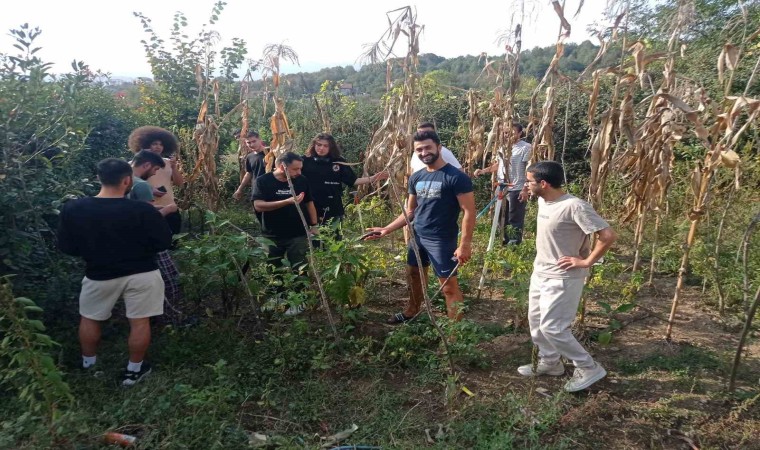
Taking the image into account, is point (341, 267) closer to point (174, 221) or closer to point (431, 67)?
point (174, 221)

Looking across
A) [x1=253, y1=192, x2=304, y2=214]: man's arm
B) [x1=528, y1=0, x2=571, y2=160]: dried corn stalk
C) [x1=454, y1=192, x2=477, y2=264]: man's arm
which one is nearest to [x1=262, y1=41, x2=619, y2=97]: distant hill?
[x1=528, y1=0, x2=571, y2=160]: dried corn stalk

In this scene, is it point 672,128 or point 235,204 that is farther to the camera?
point 235,204

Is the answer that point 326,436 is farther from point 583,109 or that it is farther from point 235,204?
point 583,109

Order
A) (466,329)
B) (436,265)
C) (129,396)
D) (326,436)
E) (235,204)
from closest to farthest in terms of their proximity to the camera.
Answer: (326,436)
(129,396)
(466,329)
(436,265)
(235,204)

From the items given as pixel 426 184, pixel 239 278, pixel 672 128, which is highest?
pixel 672 128

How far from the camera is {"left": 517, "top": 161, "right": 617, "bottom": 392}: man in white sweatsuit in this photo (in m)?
3.01

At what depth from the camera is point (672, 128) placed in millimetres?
3363

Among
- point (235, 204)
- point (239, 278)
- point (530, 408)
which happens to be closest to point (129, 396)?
point (239, 278)

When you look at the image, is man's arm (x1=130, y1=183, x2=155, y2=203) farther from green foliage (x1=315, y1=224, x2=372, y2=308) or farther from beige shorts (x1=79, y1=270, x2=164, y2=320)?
green foliage (x1=315, y1=224, x2=372, y2=308)

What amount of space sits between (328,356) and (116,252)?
160 centimetres

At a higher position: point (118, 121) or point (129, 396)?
point (118, 121)

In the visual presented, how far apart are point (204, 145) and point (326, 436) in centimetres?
434

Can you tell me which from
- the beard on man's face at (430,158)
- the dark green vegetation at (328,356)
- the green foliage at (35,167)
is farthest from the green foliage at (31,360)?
the beard on man's face at (430,158)

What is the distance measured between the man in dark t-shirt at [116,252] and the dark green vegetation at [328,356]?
30 centimetres
